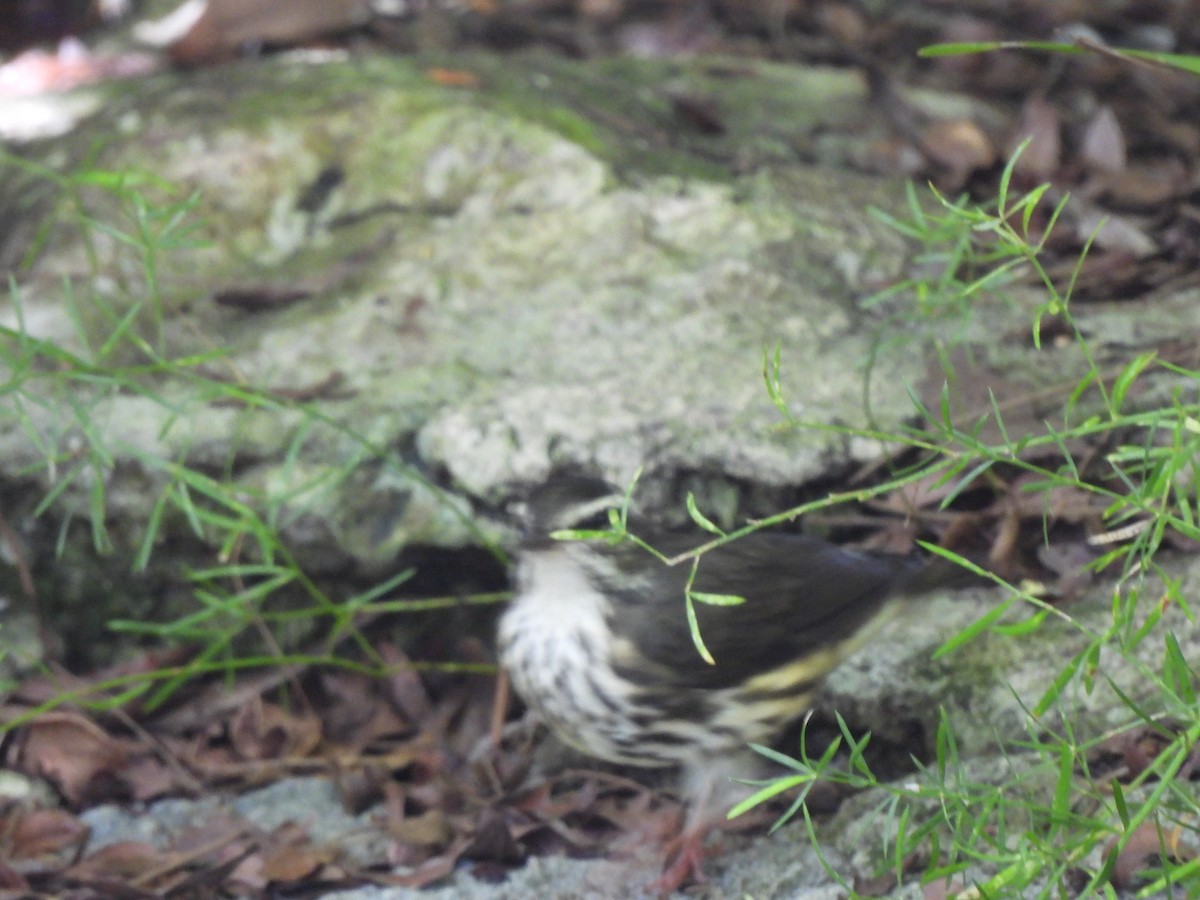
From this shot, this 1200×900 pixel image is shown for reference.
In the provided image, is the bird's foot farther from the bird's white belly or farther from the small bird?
the bird's white belly

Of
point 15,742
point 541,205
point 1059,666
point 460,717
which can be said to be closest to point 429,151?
point 541,205

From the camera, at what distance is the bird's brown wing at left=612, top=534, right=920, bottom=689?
2857 millimetres

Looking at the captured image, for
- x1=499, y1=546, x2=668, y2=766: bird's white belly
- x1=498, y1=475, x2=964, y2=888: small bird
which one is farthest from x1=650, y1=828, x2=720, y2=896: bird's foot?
x1=499, y1=546, x2=668, y2=766: bird's white belly

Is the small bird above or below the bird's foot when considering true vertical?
above

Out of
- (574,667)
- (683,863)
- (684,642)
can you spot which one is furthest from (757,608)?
(683,863)

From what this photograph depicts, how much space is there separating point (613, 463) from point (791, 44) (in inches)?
109

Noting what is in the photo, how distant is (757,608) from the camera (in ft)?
9.53

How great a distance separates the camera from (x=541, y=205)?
4004 millimetres

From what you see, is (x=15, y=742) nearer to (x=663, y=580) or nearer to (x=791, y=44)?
(x=663, y=580)

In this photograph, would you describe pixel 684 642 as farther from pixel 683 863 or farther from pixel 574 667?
pixel 683 863

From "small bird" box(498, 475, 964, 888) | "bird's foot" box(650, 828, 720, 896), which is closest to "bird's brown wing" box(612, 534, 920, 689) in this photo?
"small bird" box(498, 475, 964, 888)

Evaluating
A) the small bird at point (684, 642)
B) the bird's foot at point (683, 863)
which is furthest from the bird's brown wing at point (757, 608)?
the bird's foot at point (683, 863)

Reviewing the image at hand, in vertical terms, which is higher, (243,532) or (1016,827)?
(243,532)

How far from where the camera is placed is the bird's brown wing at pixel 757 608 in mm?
2857
